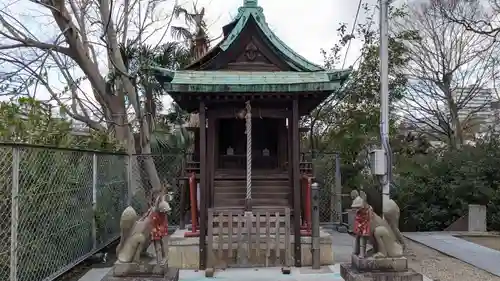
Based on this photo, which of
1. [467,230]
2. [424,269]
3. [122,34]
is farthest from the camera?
[122,34]

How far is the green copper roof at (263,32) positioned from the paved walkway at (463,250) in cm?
423

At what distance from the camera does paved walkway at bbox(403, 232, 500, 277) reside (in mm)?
7577

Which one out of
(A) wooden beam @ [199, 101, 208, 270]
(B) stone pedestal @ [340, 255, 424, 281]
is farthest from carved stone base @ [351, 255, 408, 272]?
(A) wooden beam @ [199, 101, 208, 270]

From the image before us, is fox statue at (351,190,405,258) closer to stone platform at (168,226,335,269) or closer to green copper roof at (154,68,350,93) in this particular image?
stone platform at (168,226,335,269)

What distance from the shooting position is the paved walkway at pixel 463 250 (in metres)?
7.58

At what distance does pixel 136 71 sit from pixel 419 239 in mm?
8285

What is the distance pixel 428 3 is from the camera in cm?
1866

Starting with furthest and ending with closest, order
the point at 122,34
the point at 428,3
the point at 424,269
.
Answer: the point at 428,3, the point at 122,34, the point at 424,269

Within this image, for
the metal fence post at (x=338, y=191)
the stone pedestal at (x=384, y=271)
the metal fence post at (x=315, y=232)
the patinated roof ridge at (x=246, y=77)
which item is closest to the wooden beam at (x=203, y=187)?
the patinated roof ridge at (x=246, y=77)

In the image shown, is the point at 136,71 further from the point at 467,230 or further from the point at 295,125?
the point at 467,230

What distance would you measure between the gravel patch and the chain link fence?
5226 mm

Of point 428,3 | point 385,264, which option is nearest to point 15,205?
point 385,264

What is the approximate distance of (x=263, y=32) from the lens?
7.98m

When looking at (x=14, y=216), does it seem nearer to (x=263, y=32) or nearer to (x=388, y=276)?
(x=388, y=276)
